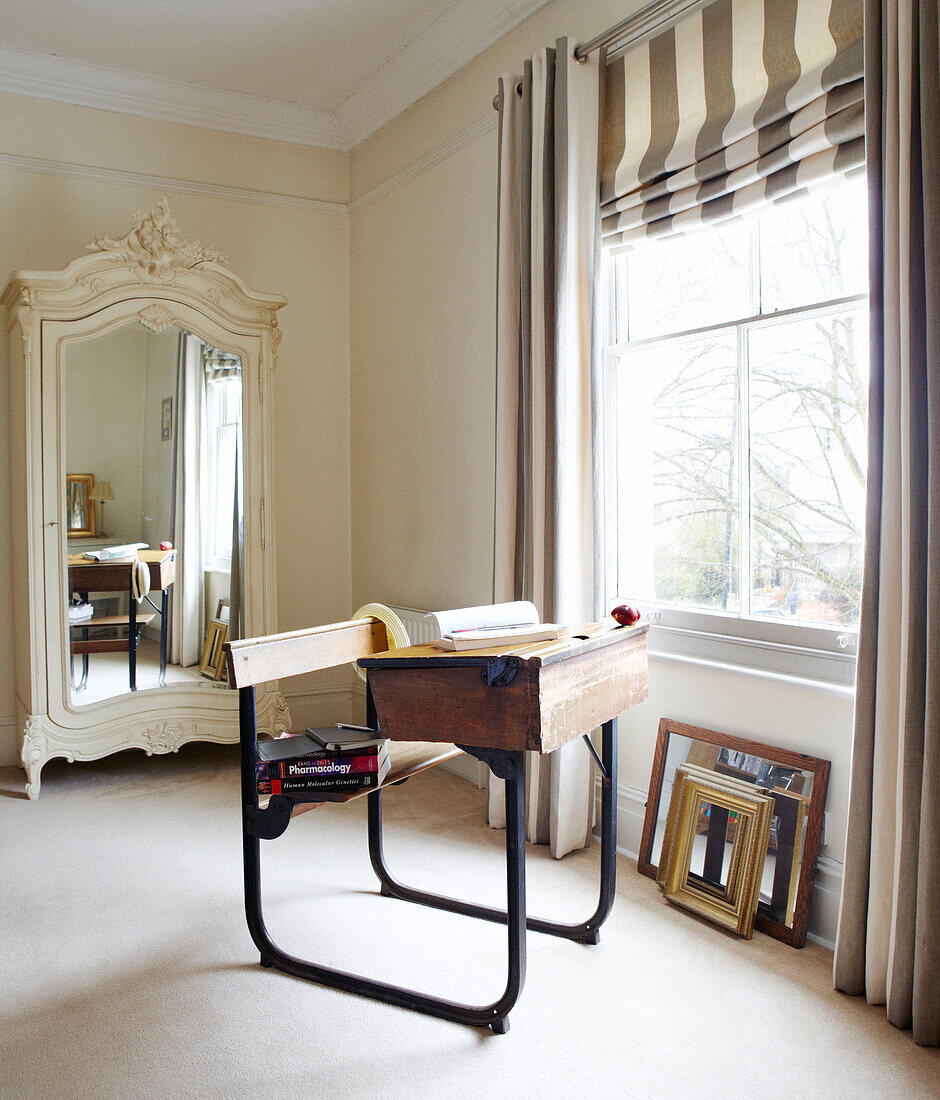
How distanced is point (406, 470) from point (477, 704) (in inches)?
88.1

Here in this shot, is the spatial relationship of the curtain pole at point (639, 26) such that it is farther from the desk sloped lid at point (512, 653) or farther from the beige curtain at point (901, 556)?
the desk sloped lid at point (512, 653)

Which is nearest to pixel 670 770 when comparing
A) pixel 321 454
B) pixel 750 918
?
pixel 750 918

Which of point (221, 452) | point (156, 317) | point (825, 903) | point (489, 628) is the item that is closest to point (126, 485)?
point (221, 452)

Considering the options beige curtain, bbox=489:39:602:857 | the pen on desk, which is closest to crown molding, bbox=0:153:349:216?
beige curtain, bbox=489:39:602:857

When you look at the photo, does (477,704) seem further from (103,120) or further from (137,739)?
(103,120)

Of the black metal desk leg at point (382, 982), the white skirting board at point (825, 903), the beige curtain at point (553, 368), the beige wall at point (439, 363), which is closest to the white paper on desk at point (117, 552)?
the beige wall at point (439, 363)

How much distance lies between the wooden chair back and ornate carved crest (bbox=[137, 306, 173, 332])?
1.66m

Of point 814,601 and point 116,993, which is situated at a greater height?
point 814,601

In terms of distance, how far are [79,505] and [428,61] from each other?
221 cm

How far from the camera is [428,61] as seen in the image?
340 cm

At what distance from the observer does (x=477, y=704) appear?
5.53 feet

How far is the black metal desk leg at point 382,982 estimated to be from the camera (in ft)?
5.60

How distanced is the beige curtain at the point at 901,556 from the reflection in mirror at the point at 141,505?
2431 millimetres

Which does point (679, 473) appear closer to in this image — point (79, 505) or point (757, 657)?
point (757, 657)
